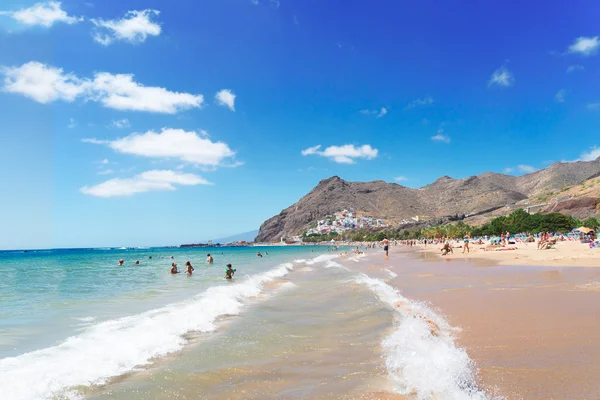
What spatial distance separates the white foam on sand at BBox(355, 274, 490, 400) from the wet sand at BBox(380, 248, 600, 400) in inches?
8.7

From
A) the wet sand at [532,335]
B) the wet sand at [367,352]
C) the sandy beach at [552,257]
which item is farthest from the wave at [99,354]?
the sandy beach at [552,257]

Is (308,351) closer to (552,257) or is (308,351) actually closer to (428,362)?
(428,362)

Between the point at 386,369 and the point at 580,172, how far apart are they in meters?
244

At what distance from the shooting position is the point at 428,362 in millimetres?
5281

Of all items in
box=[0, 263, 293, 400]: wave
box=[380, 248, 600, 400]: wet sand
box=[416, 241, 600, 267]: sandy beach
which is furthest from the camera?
box=[416, 241, 600, 267]: sandy beach

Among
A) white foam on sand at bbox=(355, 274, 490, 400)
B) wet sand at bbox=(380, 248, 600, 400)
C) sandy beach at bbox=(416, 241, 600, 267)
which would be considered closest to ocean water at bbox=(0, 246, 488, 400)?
white foam on sand at bbox=(355, 274, 490, 400)

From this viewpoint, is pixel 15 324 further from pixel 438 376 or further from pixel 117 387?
pixel 438 376

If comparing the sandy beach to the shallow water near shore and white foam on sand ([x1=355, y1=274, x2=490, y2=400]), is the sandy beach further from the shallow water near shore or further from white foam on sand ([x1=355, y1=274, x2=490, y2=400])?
white foam on sand ([x1=355, y1=274, x2=490, y2=400])

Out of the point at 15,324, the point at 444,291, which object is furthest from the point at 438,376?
the point at 15,324

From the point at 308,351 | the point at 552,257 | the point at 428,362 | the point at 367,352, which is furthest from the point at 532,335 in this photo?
the point at 552,257

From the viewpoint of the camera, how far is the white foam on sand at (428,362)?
4.38m

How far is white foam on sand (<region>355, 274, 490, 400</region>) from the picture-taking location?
4.38 meters

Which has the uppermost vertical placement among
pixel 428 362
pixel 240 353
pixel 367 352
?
pixel 428 362

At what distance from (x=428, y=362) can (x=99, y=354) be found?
5943 mm
